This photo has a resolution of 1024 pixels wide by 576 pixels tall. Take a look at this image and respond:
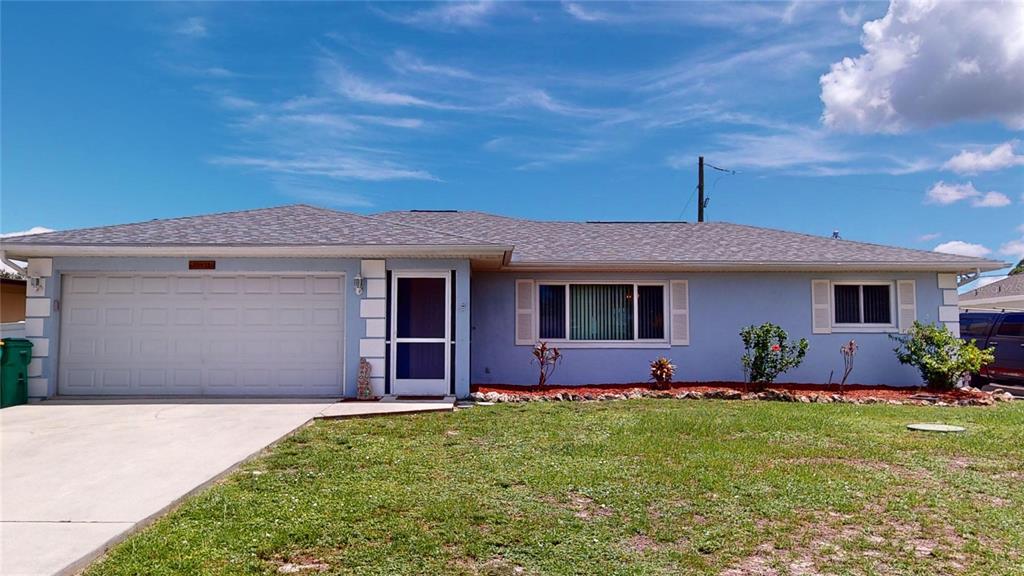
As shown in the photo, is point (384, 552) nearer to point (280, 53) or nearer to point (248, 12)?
point (248, 12)

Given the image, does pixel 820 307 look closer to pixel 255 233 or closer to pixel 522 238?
pixel 522 238

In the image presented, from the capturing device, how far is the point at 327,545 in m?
4.14

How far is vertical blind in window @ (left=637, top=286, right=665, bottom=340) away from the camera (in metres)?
13.2

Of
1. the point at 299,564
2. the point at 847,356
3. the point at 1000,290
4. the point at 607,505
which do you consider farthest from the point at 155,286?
the point at 1000,290

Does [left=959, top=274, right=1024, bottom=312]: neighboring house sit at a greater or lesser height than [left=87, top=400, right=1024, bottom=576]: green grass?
greater

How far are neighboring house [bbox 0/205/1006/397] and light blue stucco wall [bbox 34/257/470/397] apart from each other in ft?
0.08

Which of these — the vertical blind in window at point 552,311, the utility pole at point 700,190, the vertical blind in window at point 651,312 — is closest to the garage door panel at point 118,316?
the vertical blind in window at point 552,311

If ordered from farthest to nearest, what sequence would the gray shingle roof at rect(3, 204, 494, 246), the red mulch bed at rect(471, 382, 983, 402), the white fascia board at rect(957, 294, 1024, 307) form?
the white fascia board at rect(957, 294, 1024, 307), the red mulch bed at rect(471, 382, 983, 402), the gray shingle roof at rect(3, 204, 494, 246)

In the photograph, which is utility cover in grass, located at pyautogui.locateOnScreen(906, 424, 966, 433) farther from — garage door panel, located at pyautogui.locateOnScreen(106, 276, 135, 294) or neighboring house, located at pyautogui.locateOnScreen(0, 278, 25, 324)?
neighboring house, located at pyautogui.locateOnScreen(0, 278, 25, 324)

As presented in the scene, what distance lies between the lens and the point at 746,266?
12898 millimetres

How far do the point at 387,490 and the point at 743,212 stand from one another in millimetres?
24162

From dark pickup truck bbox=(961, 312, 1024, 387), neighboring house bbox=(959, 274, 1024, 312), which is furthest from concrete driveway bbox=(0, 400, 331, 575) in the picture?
neighboring house bbox=(959, 274, 1024, 312)

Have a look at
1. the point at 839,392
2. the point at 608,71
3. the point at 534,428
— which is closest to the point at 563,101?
the point at 608,71

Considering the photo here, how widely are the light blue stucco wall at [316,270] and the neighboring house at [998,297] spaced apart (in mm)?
18427
